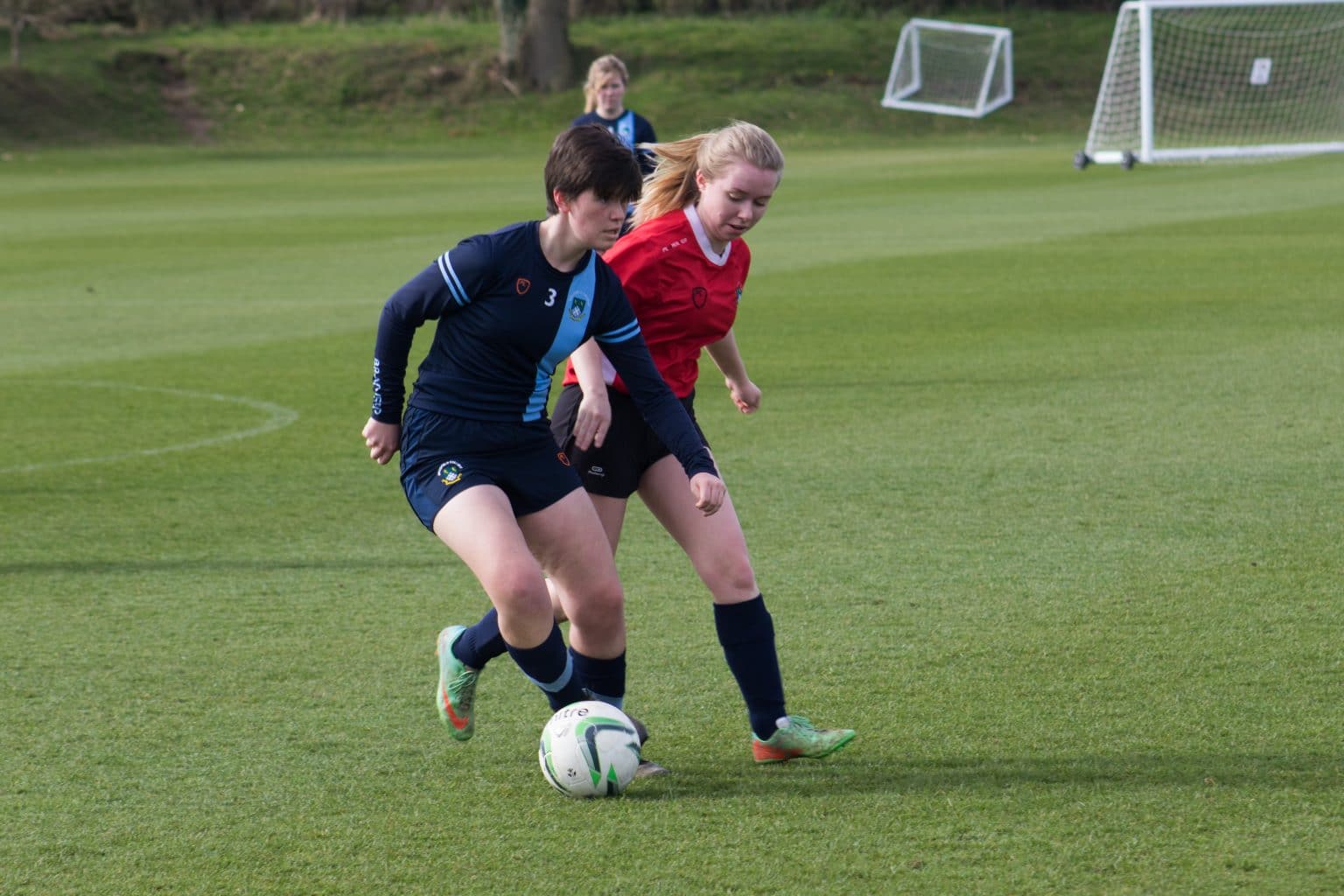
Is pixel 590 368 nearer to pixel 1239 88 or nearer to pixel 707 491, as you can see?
pixel 707 491

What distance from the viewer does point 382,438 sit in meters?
4.62

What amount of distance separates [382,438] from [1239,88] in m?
36.0

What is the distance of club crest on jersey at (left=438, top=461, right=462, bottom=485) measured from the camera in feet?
14.9

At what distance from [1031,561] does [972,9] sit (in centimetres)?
5263

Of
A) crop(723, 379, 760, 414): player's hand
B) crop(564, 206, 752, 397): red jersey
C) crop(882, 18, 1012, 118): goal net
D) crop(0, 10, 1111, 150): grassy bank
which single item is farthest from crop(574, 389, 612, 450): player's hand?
crop(882, 18, 1012, 118): goal net

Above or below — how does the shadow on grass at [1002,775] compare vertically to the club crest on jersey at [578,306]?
below

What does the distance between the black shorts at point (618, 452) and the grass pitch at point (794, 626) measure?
0.70m

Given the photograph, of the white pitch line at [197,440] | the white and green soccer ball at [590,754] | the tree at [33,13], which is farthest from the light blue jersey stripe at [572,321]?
the tree at [33,13]

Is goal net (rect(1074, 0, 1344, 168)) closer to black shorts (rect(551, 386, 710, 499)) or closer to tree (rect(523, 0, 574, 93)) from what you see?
tree (rect(523, 0, 574, 93))

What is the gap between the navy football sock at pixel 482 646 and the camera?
488cm

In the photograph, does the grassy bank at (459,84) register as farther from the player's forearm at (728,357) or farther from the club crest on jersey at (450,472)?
the club crest on jersey at (450,472)

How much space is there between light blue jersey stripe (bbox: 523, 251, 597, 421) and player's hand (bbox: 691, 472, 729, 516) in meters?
0.45

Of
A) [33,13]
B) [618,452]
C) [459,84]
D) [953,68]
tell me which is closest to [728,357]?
[618,452]

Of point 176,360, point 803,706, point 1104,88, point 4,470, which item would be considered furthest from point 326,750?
point 1104,88
